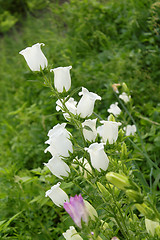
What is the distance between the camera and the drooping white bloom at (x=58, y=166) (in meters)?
0.97

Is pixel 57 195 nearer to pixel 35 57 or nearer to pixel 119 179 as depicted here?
pixel 119 179

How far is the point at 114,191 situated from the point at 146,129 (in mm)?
1147

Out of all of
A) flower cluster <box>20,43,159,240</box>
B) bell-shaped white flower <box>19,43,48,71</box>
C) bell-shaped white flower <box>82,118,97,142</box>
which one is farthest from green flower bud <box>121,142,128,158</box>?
bell-shaped white flower <box>19,43,48,71</box>

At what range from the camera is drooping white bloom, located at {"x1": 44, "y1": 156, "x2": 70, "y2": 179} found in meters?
0.97

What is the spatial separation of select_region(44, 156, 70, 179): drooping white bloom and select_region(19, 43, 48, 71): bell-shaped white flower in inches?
12.7

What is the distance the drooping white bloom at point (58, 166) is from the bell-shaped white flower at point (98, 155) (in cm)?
12

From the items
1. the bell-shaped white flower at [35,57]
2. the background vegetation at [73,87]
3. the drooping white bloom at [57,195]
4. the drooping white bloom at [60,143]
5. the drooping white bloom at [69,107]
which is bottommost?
the background vegetation at [73,87]

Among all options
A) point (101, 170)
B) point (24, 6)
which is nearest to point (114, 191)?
point (101, 170)

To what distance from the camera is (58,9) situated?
3982 mm

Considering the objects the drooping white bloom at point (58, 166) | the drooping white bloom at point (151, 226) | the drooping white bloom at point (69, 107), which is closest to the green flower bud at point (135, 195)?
the drooping white bloom at point (151, 226)

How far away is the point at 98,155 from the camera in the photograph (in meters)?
0.90

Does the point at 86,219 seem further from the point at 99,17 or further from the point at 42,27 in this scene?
the point at 42,27

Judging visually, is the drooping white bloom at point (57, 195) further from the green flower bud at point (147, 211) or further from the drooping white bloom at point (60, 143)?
the green flower bud at point (147, 211)

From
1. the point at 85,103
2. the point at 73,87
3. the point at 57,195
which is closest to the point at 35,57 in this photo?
the point at 85,103
